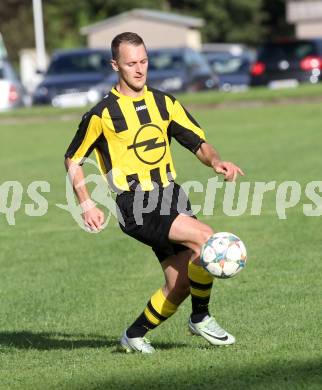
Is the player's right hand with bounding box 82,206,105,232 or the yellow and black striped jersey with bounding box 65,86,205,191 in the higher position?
the yellow and black striped jersey with bounding box 65,86,205,191

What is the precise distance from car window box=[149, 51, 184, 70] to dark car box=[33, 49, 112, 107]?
1297 mm

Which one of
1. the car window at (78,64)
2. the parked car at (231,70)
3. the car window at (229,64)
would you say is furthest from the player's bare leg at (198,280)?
the car window at (229,64)

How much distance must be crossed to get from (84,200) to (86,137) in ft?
1.21

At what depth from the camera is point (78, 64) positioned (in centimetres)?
3231

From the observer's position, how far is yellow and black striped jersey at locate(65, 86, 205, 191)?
6.55m

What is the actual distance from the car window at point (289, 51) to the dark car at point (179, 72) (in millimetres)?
1735

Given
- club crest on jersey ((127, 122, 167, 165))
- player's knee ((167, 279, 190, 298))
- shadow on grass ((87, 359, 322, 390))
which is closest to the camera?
shadow on grass ((87, 359, 322, 390))

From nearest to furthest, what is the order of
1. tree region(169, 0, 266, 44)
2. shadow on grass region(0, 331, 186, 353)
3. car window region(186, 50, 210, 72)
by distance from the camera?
shadow on grass region(0, 331, 186, 353), car window region(186, 50, 210, 72), tree region(169, 0, 266, 44)

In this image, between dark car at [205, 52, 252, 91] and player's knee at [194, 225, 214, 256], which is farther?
dark car at [205, 52, 252, 91]

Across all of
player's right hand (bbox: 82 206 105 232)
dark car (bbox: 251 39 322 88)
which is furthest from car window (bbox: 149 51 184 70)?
player's right hand (bbox: 82 206 105 232)

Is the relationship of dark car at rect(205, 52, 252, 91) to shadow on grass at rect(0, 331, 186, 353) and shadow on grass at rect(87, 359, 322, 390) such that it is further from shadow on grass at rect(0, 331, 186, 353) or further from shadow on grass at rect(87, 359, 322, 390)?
shadow on grass at rect(87, 359, 322, 390)

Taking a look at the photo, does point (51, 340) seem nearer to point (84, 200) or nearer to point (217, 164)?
point (84, 200)

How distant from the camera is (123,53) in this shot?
254 inches

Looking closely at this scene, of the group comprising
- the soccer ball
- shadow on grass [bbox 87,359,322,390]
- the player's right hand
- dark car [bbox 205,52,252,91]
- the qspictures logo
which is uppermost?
the player's right hand
